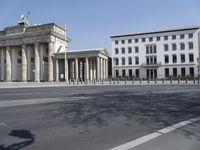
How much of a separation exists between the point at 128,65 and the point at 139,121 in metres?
67.0

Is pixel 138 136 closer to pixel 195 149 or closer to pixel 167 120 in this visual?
pixel 195 149

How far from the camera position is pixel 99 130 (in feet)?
21.0

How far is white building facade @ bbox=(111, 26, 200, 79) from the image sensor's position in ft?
211

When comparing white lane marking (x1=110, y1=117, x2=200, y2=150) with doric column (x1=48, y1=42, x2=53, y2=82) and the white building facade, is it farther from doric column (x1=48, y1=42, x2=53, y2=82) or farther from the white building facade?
doric column (x1=48, y1=42, x2=53, y2=82)

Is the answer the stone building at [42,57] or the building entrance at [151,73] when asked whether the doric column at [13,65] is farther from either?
the building entrance at [151,73]

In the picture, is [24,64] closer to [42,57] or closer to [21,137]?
[42,57]

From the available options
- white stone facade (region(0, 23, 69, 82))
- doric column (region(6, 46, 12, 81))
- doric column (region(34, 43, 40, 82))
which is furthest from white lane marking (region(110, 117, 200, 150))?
doric column (region(6, 46, 12, 81))

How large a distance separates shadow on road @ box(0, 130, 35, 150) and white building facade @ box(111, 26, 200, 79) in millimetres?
59783

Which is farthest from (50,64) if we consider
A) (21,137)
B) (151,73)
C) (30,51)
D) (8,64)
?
(21,137)

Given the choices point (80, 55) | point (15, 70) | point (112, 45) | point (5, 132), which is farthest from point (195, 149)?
point (15, 70)

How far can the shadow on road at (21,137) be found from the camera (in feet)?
16.0

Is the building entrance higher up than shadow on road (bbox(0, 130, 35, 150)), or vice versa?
the building entrance

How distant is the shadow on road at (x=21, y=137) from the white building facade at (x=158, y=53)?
59783mm

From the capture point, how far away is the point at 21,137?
5668mm
